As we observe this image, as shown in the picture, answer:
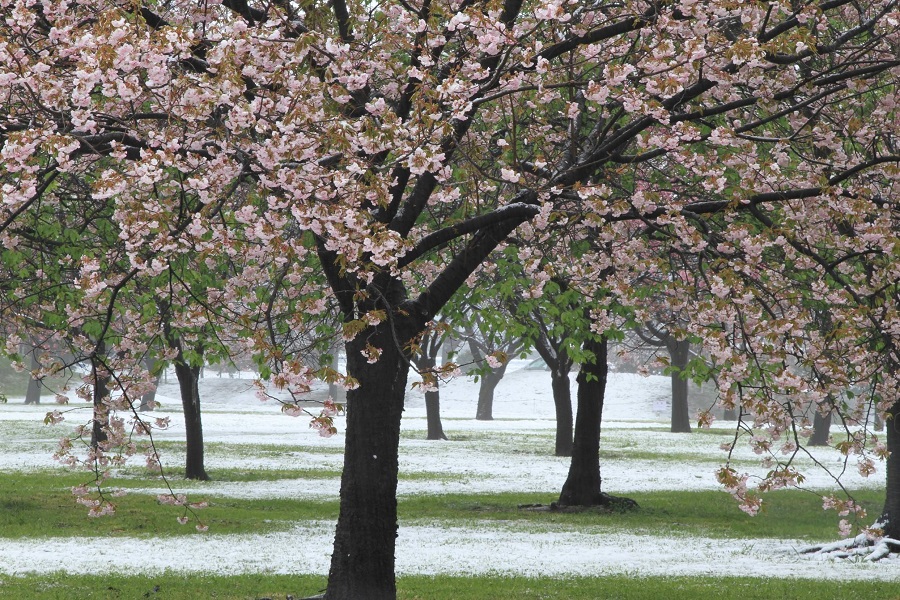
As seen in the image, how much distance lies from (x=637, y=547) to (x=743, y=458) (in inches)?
864

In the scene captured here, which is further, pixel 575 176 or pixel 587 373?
pixel 587 373

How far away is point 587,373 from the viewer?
62.1ft

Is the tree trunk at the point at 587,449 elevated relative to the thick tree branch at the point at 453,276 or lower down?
lower down

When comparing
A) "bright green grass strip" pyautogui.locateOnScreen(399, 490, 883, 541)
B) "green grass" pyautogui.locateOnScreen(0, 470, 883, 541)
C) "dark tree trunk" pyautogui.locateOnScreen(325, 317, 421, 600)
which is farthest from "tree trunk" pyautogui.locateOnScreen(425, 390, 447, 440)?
"dark tree trunk" pyautogui.locateOnScreen(325, 317, 421, 600)

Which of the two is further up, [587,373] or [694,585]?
[587,373]

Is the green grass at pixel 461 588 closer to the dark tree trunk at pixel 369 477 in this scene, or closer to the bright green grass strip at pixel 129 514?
the dark tree trunk at pixel 369 477

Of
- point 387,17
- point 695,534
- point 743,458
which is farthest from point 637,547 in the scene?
point 743,458

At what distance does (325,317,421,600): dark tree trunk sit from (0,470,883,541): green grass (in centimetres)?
734

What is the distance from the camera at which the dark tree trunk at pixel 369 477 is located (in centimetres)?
971

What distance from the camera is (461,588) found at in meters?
11.9

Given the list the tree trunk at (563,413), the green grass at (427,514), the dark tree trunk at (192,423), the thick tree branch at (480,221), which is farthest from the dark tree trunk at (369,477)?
the tree trunk at (563,413)

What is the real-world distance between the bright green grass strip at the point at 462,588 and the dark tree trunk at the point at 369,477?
172 centimetres

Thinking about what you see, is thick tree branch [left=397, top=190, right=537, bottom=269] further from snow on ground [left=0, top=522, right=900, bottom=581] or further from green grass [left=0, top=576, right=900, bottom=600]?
snow on ground [left=0, top=522, right=900, bottom=581]

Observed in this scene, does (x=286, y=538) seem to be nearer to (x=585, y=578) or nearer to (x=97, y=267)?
(x=585, y=578)
